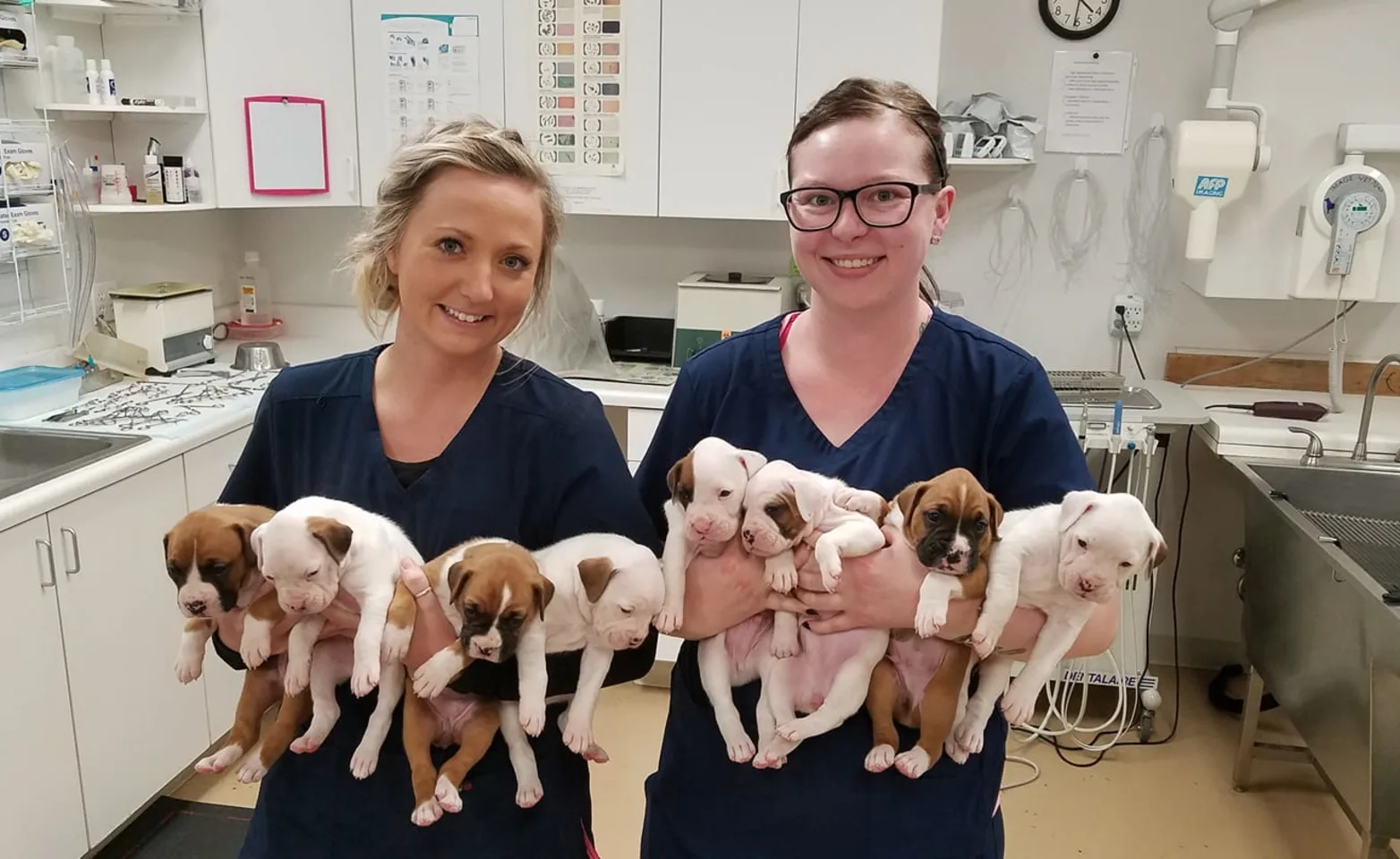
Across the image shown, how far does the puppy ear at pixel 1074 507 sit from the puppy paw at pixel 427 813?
0.76 metres

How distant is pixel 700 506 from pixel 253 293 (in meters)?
3.00

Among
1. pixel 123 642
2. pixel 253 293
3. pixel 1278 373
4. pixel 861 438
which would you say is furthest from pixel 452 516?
pixel 1278 373

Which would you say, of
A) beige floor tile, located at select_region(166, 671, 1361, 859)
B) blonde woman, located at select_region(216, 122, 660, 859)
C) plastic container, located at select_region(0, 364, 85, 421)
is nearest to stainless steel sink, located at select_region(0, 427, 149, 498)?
plastic container, located at select_region(0, 364, 85, 421)

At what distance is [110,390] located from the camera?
112 inches

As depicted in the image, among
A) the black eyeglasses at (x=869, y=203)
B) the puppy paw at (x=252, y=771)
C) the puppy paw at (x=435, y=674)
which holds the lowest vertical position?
the puppy paw at (x=252, y=771)

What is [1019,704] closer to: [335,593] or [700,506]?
[700,506]

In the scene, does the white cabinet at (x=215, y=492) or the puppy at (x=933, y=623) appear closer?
the puppy at (x=933, y=623)

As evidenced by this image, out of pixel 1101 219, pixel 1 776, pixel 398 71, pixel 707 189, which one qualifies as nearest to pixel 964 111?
pixel 1101 219

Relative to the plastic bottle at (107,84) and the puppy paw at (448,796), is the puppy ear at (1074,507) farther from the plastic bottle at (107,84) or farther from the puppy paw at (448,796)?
the plastic bottle at (107,84)

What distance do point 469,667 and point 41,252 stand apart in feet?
7.36

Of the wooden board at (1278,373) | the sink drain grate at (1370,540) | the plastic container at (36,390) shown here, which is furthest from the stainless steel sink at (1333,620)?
the plastic container at (36,390)

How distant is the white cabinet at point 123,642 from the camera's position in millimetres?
2193

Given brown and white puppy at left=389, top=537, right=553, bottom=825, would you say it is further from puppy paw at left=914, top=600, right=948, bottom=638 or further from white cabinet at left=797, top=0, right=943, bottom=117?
white cabinet at left=797, top=0, right=943, bottom=117

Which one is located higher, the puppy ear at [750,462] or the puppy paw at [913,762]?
the puppy ear at [750,462]
